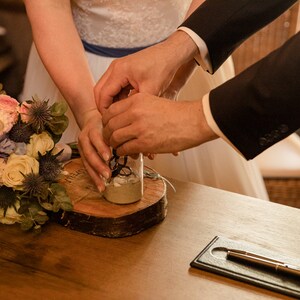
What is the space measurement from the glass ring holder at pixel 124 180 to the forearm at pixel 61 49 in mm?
250

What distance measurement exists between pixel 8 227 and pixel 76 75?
43 cm

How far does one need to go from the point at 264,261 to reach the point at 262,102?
26cm

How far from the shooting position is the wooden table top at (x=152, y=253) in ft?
2.85

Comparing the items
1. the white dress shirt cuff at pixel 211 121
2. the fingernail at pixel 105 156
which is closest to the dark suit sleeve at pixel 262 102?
the white dress shirt cuff at pixel 211 121

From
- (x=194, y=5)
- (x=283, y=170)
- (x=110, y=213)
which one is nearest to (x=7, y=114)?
(x=110, y=213)

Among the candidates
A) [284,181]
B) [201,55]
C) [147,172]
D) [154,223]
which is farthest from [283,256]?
[284,181]

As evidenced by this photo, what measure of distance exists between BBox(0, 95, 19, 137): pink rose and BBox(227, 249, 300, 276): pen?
456 millimetres

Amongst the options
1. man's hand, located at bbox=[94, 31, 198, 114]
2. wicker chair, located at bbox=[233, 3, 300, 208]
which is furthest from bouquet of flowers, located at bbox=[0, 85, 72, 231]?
wicker chair, located at bbox=[233, 3, 300, 208]

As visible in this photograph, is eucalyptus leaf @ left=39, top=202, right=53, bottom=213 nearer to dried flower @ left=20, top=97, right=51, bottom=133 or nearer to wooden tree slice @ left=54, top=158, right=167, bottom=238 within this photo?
wooden tree slice @ left=54, top=158, right=167, bottom=238

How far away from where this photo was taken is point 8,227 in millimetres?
1055

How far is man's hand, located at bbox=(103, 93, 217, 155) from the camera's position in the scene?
913 millimetres

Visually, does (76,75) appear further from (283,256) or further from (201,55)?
(283,256)

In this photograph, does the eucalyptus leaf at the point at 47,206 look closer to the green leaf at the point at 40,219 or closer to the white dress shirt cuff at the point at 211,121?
the green leaf at the point at 40,219

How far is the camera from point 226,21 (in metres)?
1.16
